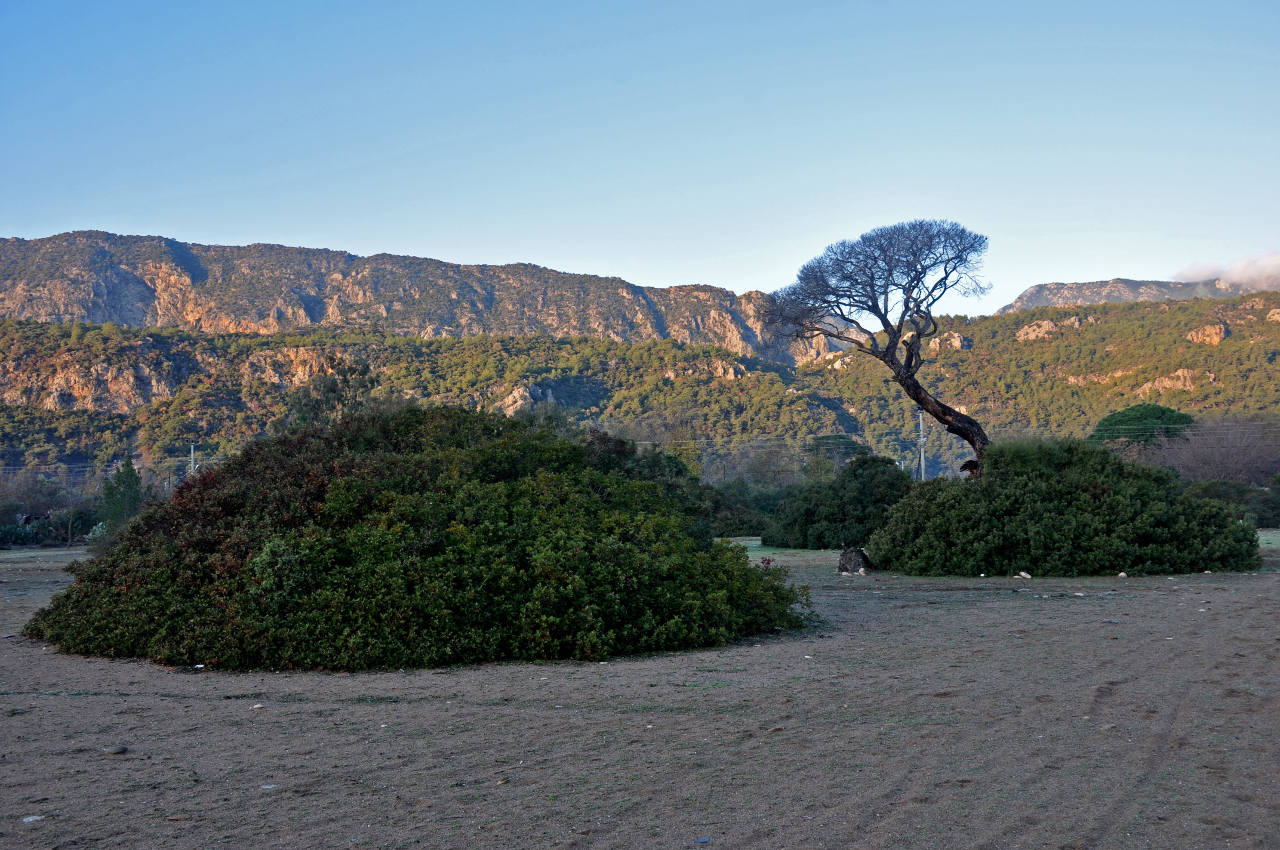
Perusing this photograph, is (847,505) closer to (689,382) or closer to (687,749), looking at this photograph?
(687,749)

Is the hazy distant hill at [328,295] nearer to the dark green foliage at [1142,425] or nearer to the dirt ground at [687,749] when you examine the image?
the dark green foliage at [1142,425]

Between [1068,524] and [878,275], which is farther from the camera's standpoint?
[878,275]

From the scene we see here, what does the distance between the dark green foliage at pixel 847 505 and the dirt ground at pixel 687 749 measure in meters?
13.5

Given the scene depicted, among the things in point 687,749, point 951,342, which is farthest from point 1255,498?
point 951,342

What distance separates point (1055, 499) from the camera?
14.5 metres

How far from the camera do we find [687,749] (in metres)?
4.54

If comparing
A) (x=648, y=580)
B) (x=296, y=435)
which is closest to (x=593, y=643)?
(x=648, y=580)

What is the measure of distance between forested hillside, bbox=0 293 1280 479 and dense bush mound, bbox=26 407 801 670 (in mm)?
50584

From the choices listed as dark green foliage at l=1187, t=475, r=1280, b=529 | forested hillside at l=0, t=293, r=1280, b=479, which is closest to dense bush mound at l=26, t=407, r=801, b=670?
dark green foliage at l=1187, t=475, r=1280, b=529

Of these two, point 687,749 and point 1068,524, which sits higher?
point 1068,524

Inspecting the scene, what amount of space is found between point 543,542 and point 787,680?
2.43 meters

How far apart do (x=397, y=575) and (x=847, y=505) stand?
16165 mm

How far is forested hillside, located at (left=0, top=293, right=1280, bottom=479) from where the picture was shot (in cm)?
6688

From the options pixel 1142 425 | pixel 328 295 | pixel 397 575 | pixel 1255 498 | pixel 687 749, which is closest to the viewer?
pixel 687 749
